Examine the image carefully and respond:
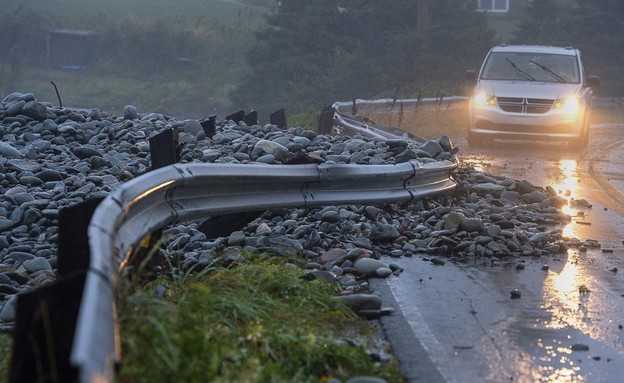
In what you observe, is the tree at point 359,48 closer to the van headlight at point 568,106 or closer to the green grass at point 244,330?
the van headlight at point 568,106

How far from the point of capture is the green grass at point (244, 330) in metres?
4.25

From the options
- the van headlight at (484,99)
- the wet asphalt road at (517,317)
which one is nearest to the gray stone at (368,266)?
the wet asphalt road at (517,317)

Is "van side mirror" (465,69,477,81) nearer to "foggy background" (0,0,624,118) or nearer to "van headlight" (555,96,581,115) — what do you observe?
"van headlight" (555,96,581,115)

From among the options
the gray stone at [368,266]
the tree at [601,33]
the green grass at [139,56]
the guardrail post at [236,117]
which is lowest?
the green grass at [139,56]

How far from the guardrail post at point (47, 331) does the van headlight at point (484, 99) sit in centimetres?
1886

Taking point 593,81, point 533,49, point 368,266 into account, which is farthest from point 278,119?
point 368,266

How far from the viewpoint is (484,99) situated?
2319 cm

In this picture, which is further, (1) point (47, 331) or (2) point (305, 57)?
(2) point (305, 57)

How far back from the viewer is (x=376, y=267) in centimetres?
805

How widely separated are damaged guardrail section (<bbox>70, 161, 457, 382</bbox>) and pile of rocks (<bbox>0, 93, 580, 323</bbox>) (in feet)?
0.69

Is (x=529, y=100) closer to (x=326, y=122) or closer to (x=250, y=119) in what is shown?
(x=326, y=122)

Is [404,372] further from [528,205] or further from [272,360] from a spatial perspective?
[528,205]

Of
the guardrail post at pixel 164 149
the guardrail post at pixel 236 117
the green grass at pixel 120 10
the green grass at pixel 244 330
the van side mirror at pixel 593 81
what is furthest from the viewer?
the green grass at pixel 120 10

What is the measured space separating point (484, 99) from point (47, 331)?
63.7 ft
